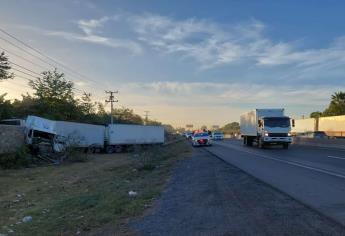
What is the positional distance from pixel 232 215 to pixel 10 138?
32453 mm

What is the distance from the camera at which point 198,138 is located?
60.6m

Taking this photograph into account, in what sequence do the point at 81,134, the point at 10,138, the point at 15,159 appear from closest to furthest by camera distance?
the point at 15,159 → the point at 10,138 → the point at 81,134

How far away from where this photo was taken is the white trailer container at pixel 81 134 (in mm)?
47078

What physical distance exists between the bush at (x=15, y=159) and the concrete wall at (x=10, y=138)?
0.69 meters

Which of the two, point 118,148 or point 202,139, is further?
point 118,148

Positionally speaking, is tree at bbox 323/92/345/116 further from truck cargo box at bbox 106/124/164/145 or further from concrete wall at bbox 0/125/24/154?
concrete wall at bbox 0/125/24/154

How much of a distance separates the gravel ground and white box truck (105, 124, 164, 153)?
48611 millimetres

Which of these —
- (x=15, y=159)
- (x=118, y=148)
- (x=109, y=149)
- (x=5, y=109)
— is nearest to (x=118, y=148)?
(x=118, y=148)

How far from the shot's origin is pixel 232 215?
9398 millimetres

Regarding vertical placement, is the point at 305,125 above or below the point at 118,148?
above

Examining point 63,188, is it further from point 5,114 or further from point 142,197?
point 5,114

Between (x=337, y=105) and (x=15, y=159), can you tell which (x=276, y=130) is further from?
(x=337, y=105)

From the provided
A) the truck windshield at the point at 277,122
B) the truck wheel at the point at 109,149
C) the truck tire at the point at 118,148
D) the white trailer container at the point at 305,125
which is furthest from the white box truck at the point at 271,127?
the white trailer container at the point at 305,125

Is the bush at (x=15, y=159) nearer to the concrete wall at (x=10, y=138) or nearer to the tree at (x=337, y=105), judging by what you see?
the concrete wall at (x=10, y=138)
